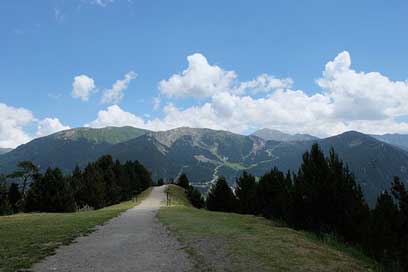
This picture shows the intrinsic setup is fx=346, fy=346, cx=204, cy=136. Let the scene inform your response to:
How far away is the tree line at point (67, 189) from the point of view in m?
58.3

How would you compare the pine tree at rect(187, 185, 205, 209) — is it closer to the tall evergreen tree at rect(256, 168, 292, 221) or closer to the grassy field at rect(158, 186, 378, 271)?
the tall evergreen tree at rect(256, 168, 292, 221)

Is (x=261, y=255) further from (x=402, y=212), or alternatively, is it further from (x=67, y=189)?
(x=67, y=189)

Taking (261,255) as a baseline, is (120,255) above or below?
above

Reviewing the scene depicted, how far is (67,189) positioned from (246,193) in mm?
30946

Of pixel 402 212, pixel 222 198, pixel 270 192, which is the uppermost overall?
pixel 270 192

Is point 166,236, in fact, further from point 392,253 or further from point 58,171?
point 58,171

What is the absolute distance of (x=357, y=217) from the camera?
23016mm

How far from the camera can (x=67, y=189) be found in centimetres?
6012

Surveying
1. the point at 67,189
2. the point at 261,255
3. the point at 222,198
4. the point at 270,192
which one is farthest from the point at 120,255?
the point at 222,198

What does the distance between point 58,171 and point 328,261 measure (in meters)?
57.2

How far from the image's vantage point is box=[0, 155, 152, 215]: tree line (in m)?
58.3

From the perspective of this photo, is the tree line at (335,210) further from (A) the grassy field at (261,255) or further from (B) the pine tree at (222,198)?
(B) the pine tree at (222,198)

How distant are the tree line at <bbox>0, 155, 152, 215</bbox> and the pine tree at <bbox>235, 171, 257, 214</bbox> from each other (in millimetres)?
28908

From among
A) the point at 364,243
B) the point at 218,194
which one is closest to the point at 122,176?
the point at 218,194
